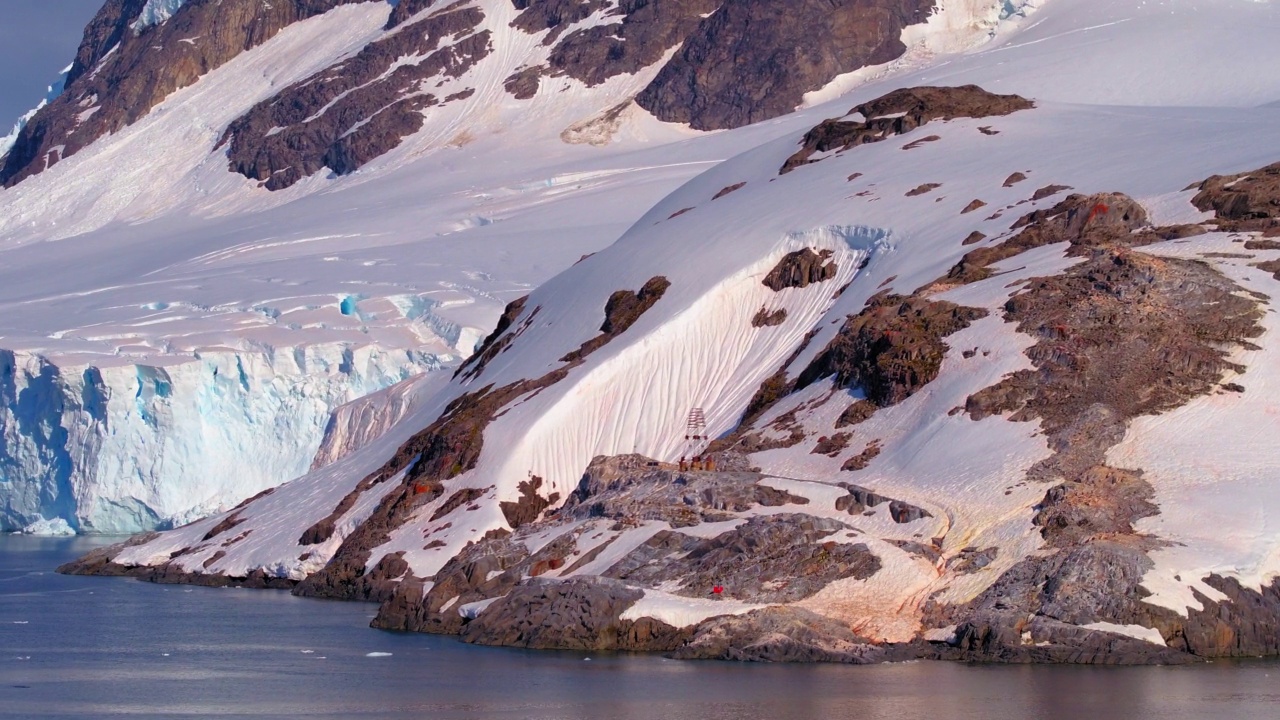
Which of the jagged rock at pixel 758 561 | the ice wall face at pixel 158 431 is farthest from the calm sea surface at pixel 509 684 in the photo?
the ice wall face at pixel 158 431

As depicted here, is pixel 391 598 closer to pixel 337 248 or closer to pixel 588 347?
pixel 588 347

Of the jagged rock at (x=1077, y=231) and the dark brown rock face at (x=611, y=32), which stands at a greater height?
the dark brown rock face at (x=611, y=32)

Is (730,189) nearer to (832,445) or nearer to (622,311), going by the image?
(622,311)

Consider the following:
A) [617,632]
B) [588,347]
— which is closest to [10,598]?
[588,347]

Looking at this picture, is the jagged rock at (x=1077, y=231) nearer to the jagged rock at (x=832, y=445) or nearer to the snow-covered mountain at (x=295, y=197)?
the jagged rock at (x=832, y=445)

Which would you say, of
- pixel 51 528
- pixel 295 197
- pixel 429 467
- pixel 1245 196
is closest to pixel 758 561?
pixel 429 467
